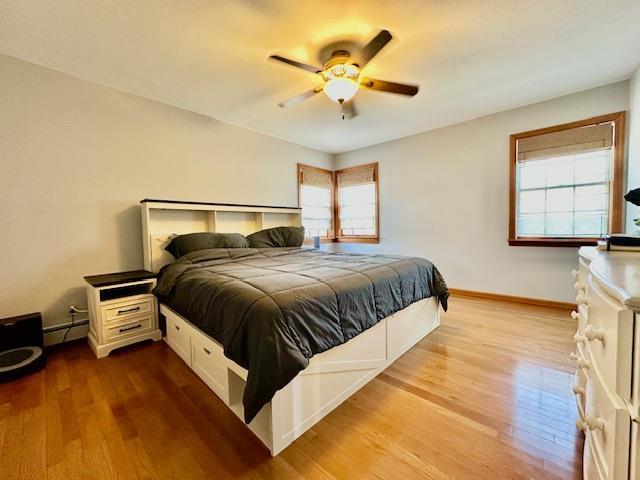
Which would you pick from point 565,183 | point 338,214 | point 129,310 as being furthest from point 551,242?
point 129,310

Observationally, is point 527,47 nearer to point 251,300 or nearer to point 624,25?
point 624,25

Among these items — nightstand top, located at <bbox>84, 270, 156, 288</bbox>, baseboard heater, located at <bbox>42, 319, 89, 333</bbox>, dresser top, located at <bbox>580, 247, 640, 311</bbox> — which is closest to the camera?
dresser top, located at <bbox>580, 247, 640, 311</bbox>

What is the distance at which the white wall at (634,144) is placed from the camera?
2.42 metres

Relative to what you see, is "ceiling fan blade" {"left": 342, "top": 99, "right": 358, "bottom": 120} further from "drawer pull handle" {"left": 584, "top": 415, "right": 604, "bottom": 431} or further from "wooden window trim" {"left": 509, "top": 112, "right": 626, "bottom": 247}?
"drawer pull handle" {"left": 584, "top": 415, "right": 604, "bottom": 431}

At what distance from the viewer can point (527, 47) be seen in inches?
85.2

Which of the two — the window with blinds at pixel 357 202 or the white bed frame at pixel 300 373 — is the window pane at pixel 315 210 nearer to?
the window with blinds at pixel 357 202

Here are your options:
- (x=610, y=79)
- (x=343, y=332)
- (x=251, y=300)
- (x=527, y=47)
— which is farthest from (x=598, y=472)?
(x=610, y=79)

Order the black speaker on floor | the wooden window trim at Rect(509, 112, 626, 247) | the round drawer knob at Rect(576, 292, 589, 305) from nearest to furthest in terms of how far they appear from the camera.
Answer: the round drawer knob at Rect(576, 292, 589, 305) → the black speaker on floor → the wooden window trim at Rect(509, 112, 626, 247)

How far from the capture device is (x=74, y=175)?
2.48 meters

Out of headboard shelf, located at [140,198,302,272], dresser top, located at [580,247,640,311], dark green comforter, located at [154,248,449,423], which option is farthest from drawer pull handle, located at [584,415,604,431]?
headboard shelf, located at [140,198,302,272]

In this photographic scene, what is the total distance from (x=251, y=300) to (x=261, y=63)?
6.98 ft

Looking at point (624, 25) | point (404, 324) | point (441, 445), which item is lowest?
point (441, 445)

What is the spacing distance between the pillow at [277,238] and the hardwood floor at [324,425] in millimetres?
1700

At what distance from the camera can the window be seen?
15.8 ft
